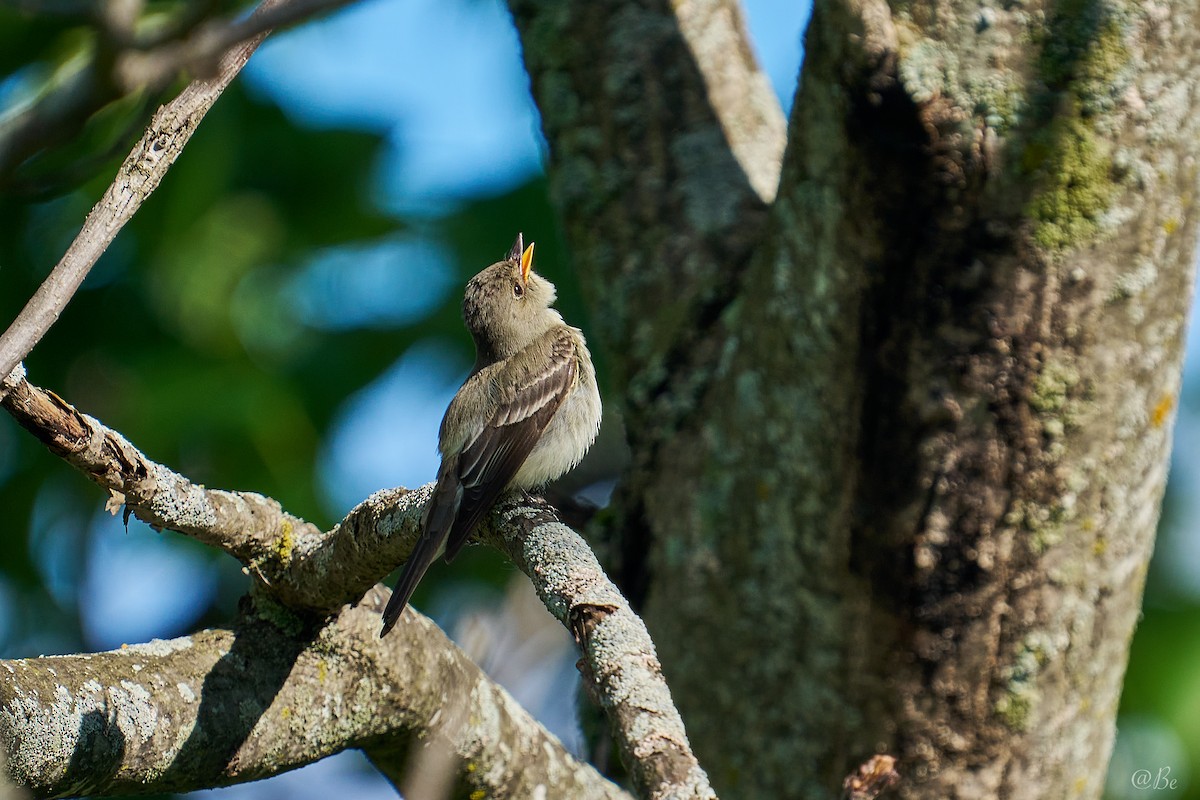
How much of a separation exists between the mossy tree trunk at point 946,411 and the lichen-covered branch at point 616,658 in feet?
3.91

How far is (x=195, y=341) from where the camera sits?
6164 mm

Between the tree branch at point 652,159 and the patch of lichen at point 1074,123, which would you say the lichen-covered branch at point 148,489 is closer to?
the tree branch at point 652,159

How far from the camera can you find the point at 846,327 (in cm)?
364

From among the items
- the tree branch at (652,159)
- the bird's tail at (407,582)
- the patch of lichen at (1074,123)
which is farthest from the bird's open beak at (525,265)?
the patch of lichen at (1074,123)

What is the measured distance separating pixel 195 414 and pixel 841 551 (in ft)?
11.4

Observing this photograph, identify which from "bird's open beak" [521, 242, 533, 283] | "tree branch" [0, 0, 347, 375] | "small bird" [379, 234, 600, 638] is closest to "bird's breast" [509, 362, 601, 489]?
"small bird" [379, 234, 600, 638]

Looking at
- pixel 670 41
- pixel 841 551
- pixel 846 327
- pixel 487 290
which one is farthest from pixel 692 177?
pixel 841 551

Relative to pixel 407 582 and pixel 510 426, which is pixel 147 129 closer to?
pixel 407 582

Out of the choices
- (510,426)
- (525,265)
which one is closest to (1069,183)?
(510,426)

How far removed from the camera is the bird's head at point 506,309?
4945 millimetres

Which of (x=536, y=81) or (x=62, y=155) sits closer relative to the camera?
(x=536, y=81)

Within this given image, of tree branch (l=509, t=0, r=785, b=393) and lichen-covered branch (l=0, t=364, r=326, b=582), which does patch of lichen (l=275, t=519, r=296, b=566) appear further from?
tree branch (l=509, t=0, r=785, b=393)

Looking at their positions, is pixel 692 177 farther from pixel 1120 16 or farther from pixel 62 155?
pixel 62 155

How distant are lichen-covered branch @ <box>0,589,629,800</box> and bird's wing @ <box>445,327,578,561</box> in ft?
1.22
